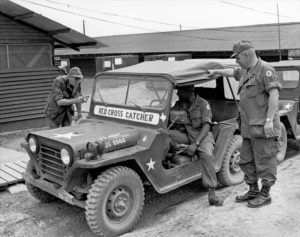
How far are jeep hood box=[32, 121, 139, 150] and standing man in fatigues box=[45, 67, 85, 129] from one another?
162cm

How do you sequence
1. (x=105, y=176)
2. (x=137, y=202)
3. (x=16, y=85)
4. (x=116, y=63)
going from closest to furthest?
(x=105, y=176) < (x=137, y=202) < (x=16, y=85) < (x=116, y=63)

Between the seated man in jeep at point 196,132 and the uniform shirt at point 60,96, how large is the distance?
2.24 m

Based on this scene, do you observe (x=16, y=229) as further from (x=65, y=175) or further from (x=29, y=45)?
(x=29, y=45)

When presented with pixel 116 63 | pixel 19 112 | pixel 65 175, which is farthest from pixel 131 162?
pixel 116 63

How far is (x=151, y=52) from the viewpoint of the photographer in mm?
24156

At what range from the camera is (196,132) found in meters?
5.30

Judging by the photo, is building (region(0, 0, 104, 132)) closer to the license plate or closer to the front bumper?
the front bumper

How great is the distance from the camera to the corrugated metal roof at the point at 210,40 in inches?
766

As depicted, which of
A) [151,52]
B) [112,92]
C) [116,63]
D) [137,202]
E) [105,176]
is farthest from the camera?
[151,52]

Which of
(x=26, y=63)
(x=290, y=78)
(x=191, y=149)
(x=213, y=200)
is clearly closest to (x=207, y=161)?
(x=191, y=149)

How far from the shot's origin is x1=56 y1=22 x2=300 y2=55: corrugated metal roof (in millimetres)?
19469

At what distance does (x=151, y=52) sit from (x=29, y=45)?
13.0 metres

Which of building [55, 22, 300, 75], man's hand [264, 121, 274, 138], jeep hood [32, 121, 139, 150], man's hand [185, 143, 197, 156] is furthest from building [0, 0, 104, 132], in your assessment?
building [55, 22, 300, 75]

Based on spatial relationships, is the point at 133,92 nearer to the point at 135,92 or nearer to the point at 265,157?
the point at 135,92
